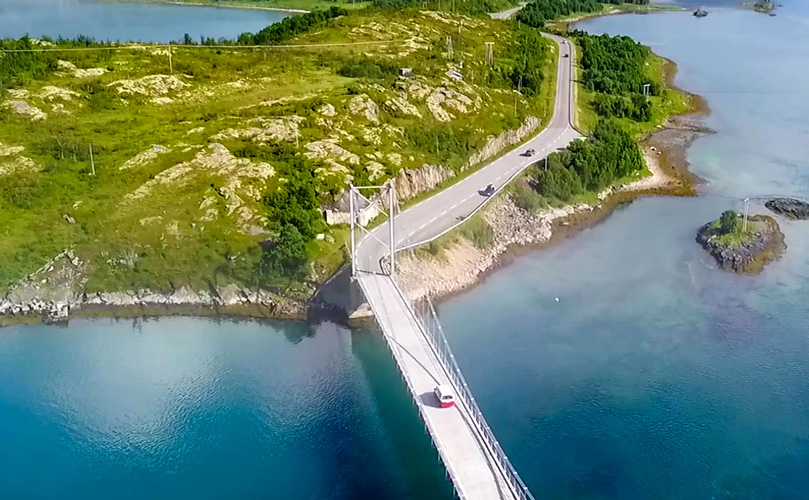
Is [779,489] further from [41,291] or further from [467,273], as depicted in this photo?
[41,291]

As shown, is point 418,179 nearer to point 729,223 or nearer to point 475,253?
point 475,253

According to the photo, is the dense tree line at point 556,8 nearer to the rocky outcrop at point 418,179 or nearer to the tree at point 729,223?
the rocky outcrop at point 418,179

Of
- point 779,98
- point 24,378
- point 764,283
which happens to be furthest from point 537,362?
point 779,98

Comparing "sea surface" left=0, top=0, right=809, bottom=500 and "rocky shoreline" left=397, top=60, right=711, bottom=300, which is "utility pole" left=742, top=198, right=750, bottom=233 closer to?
"sea surface" left=0, top=0, right=809, bottom=500

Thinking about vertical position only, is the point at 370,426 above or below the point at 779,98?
below

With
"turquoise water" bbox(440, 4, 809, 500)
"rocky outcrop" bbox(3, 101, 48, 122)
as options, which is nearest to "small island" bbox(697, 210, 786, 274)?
"turquoise water" bbox(440, 4, 809, 500)

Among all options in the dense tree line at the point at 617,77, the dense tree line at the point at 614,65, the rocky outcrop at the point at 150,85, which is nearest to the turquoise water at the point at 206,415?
the rocky outcrop at the point at 150,85
